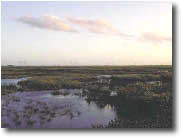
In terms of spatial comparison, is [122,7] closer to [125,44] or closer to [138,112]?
[125,44]

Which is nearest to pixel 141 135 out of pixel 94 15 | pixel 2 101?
pixel 94 15

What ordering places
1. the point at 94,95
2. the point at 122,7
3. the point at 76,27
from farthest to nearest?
the point at 94,95
the point at 76,27
the point at 122,7

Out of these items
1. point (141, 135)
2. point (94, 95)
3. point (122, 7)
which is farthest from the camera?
point (94, 95)

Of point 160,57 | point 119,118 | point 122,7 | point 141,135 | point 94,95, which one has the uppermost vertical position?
point 122,7

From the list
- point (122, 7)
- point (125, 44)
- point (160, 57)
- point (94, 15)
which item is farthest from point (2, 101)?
point (160, 57)

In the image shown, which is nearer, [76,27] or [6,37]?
[6,37]

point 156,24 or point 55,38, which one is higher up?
point 156,24
